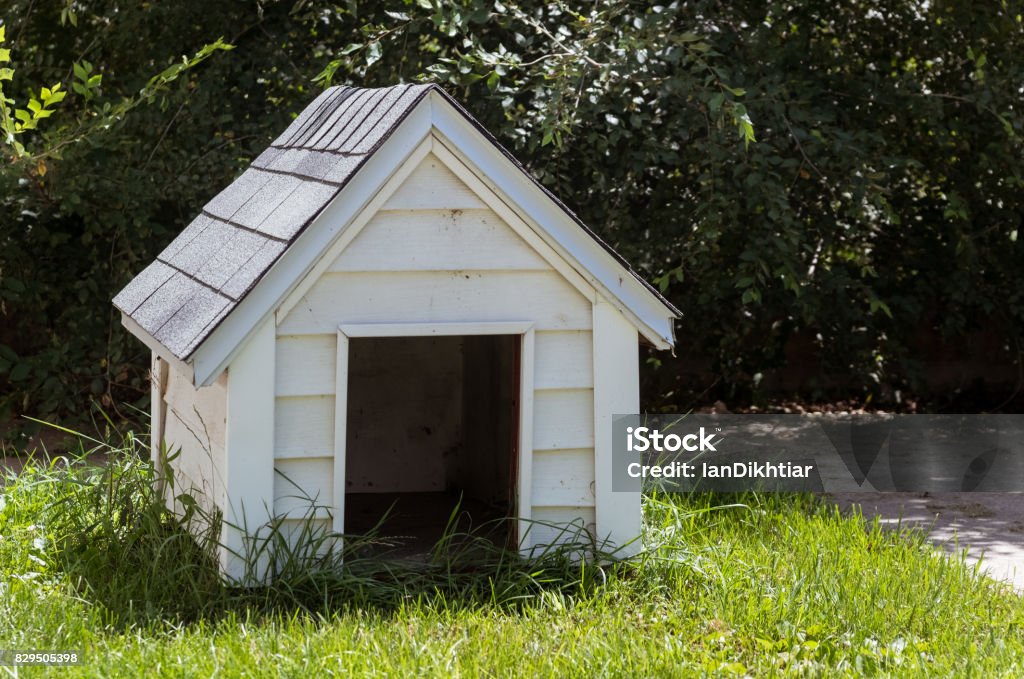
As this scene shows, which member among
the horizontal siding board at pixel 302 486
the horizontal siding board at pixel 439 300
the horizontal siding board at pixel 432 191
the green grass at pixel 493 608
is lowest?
the green grass at pixel 493 608

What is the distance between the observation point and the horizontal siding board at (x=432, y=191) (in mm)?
3855

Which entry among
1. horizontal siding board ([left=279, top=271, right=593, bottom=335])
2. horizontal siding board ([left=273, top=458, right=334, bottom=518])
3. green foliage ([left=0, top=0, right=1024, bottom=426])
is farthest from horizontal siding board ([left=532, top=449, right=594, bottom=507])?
green foliage ([left=0, top=0, right=1024, bottom=426])

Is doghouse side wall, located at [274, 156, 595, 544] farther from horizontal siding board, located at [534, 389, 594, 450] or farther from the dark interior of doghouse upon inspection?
the dark interior of doghouse

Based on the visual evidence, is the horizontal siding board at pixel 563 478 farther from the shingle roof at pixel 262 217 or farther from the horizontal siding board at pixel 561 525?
the shingle roof at pixel 262 217

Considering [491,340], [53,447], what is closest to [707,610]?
[491,340]

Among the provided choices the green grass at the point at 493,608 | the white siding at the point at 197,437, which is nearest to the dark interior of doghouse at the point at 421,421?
the white siding at the point at 197,437

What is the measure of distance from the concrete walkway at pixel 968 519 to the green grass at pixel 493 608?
0.57 meters

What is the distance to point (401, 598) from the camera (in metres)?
3.81

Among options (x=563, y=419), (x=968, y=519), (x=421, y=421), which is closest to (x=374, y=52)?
(x=421, y=421)

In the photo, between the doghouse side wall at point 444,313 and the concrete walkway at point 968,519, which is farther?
the concrete walkway at point 968,519

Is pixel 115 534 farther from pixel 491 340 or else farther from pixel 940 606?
pixel 940 606

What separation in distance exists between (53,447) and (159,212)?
143 cm

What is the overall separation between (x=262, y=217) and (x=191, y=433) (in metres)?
0.76

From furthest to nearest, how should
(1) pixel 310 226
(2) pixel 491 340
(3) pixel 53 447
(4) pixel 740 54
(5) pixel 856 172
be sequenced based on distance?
(3) pixel 53 447 → (4) pixel 740 54 → (5) pixel 856 172 → (2) pixel 491 340 → (1) pixel 310 226
